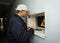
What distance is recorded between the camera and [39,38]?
155 centimetres

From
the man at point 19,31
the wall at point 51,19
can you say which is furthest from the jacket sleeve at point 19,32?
the wall at point 51,19

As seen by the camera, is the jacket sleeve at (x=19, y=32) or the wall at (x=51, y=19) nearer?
the wall at (x=51, y=19)

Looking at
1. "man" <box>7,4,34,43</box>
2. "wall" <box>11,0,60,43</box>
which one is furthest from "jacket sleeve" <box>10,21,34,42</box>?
"wall" <box>11,0,60,43</box>

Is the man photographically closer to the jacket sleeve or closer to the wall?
the jacket sleeve

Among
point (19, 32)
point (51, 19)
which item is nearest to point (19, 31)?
point (19, 32)

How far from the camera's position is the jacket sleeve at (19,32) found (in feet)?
5.25

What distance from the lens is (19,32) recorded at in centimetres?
159

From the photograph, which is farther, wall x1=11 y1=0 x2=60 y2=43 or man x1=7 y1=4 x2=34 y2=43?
man x1=7 y1=4 x2=34 y2=43

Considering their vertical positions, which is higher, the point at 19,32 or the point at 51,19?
the point at 51,19

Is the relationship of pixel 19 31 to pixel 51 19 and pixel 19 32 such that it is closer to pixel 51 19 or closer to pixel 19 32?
pixel 19 32

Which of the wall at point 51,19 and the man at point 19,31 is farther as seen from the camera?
the man at point 19,31

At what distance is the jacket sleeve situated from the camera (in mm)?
1602

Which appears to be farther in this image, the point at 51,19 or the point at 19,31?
the point at 19,31

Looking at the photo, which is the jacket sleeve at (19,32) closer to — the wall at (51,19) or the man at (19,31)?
the man at (19,31)
